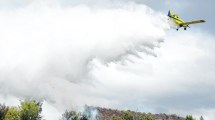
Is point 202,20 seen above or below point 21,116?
above

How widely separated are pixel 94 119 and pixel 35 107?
37407mm

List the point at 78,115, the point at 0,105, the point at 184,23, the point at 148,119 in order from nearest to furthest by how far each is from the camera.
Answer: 1. the point at 184,23
2. the point at 0,105
3. the point at 78,115
4. the point at 148,119

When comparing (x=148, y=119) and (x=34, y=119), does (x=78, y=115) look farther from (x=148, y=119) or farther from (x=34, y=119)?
(x=148, y=119)

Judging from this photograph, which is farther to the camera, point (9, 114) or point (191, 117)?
point (191, 117)

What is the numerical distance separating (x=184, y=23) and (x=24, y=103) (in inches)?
2869

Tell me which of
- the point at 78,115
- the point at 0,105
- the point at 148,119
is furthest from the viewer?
the point at 148,119

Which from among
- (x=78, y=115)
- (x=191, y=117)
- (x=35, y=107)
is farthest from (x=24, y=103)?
(x=191, y=117)

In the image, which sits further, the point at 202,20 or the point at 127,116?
the point at 127,116

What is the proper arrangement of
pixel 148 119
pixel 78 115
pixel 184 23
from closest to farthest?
pixel 184 23 → pixel 78 115 → pixel 148 119

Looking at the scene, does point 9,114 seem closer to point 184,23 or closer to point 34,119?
point 34,119

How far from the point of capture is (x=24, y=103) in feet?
442

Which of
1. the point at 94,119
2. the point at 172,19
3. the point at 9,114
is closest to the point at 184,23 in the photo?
the point at 172,19

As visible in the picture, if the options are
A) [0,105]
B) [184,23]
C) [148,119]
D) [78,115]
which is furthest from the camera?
[148,119]

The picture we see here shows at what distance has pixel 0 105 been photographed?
132500mm
